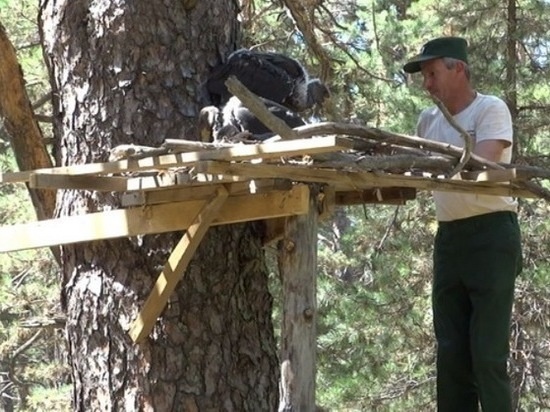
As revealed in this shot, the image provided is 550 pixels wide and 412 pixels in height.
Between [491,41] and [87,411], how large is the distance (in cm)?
470

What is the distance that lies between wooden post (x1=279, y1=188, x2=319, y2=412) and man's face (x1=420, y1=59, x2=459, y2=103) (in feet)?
2.56

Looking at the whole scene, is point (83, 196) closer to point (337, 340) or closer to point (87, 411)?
point (87, 411)

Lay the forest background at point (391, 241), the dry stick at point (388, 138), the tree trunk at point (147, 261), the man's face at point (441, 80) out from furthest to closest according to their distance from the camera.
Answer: the forest background at point (391, 241)
the man's face at point (441, 80)
the tree trunk at point (147, 261)
the dry stick at point (388, 138)

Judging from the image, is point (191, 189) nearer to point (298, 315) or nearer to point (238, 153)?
point (298, 315)

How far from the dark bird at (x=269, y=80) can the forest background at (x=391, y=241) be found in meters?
2.66

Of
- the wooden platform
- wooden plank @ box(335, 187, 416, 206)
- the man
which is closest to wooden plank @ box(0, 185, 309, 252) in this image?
the wooden platform

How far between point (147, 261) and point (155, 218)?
20 centimetres

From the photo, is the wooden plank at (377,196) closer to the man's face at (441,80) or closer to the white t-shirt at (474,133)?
the white t-shirt at (474,133)

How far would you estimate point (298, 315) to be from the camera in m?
2.96

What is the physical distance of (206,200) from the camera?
3109mm

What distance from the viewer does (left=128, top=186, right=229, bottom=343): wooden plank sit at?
10.0ft

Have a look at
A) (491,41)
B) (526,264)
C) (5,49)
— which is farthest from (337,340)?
(5,49)

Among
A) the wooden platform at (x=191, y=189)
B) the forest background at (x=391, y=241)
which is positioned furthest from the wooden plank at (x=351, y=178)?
the forest background at (x=391, y=241)

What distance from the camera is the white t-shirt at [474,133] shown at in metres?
3.35
